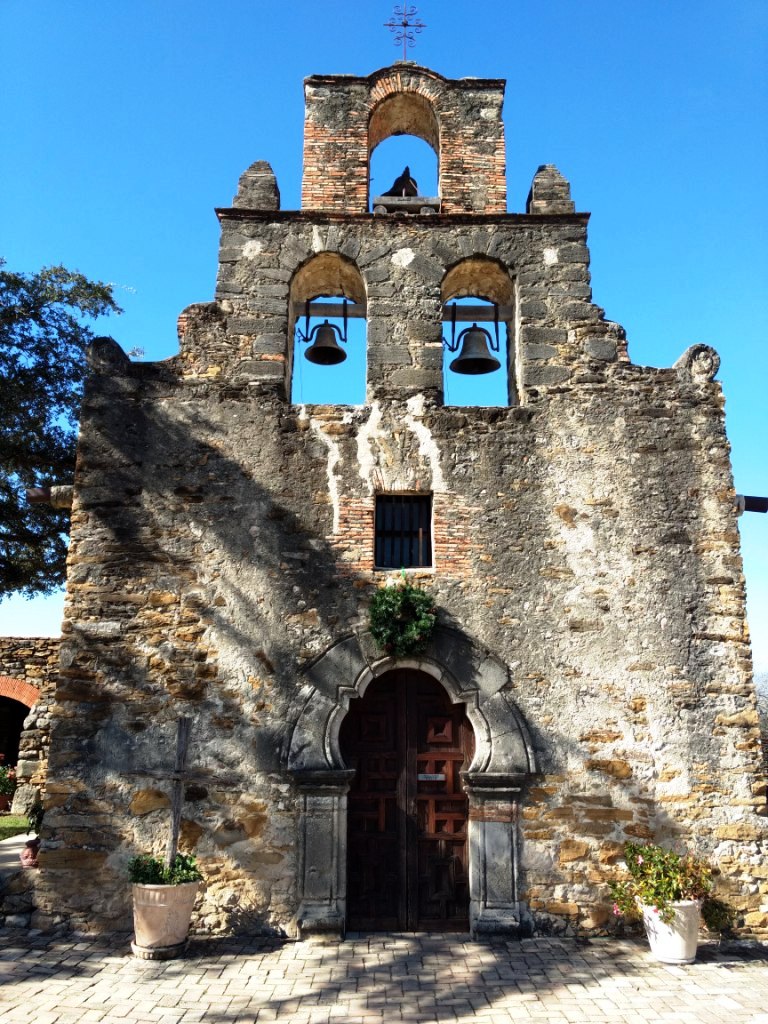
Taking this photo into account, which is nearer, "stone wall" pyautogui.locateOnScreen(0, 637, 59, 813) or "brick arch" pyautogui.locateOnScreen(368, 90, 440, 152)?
"brick arch" pyautogui.locateOnScreen(368, 90, 440, 152)

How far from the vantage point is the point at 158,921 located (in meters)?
5.89

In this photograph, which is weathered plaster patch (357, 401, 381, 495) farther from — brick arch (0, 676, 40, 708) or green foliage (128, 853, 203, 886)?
brick arch (0, 676, 40, 708)

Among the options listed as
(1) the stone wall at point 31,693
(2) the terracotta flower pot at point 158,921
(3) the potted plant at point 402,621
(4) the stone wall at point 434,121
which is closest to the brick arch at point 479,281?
(4) the stone wall at point 434,121

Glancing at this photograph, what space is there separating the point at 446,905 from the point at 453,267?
6.24 m

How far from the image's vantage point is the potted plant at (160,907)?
588 centimetres

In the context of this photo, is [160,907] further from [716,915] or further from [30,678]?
[30,678]

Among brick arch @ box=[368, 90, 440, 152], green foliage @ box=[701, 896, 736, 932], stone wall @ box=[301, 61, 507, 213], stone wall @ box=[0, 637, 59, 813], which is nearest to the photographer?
green foliage @ box=[701, 896, 736, 932]

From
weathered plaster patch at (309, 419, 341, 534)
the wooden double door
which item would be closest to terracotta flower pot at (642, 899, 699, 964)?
the wooden double door

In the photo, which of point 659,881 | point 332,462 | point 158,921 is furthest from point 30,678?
point 659,881

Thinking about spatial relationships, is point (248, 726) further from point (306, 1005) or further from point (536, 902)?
point (536, 902)

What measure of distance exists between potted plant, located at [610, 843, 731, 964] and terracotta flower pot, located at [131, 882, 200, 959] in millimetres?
3589

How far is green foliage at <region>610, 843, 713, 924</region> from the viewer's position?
19.7 feet

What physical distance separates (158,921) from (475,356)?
6.06m

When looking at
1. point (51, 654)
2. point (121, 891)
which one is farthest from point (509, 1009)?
point (51, 654)
